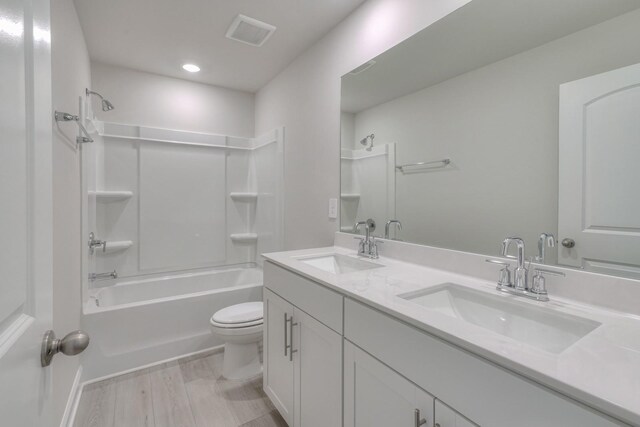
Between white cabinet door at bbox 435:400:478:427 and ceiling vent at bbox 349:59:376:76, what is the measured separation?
5.62 feet

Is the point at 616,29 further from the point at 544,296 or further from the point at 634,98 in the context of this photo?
the point at 544,296

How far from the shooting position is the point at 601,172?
0.95 m

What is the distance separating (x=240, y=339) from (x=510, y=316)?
166 centimetres

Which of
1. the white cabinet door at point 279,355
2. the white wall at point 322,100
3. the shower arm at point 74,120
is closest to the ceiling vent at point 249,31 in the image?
the white wall at point 322,100

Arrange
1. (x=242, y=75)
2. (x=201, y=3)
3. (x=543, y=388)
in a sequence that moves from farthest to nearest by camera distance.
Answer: (x=242, y=75)
(x=201, y=3)
(x=543, y=388)

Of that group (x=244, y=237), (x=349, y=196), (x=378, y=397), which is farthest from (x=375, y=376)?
(x=244, y=237)

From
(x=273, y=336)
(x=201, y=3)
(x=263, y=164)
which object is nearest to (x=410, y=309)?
(x=273, y=336)

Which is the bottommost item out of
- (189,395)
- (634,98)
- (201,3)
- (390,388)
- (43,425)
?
(189,395)

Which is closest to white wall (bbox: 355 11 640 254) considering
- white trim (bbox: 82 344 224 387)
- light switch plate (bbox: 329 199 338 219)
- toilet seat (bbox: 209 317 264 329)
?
light switch plate (bbox: 329 199 338 219)

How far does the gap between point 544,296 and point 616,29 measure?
875 millimetres

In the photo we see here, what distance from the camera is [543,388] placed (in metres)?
0.58

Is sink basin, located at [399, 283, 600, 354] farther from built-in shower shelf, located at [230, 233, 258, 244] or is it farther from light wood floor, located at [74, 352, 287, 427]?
built-in shower shelf, located at [230, 233, 258, 244]

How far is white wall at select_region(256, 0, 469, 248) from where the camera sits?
5.33 feet

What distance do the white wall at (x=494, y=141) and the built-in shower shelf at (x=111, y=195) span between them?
2.45m
